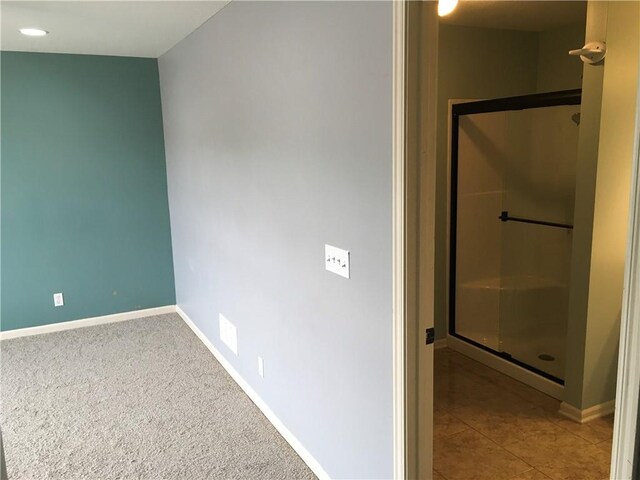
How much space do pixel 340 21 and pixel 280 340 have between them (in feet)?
4.99

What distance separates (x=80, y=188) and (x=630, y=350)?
13.8ft

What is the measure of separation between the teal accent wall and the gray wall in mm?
1098

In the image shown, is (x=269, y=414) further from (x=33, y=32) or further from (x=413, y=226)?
Answer: (x=33, y=32)

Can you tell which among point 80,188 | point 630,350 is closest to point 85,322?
point 80,188

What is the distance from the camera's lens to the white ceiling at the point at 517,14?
3.23 m

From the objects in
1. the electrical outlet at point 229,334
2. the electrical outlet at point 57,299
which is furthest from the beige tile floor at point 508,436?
the electrical outlet at point 57,299

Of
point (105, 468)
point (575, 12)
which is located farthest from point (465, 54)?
point (105, 468)

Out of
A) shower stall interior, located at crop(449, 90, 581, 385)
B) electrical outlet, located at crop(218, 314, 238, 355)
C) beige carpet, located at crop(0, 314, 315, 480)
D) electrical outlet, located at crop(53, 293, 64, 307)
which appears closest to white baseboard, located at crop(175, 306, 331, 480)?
beige carpet, located at crop(0, 314, 315, 480)

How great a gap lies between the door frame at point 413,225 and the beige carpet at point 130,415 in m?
0.86

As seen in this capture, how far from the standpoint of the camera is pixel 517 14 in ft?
11.5

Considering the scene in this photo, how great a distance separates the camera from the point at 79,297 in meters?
4.50

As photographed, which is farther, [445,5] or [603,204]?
[603,204]

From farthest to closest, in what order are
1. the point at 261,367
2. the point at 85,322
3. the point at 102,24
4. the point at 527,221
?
the point at 85,322 → the point at 527,221 → the point at 102,24 → the point at 261,367

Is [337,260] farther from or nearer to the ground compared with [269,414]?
farther from the ground
